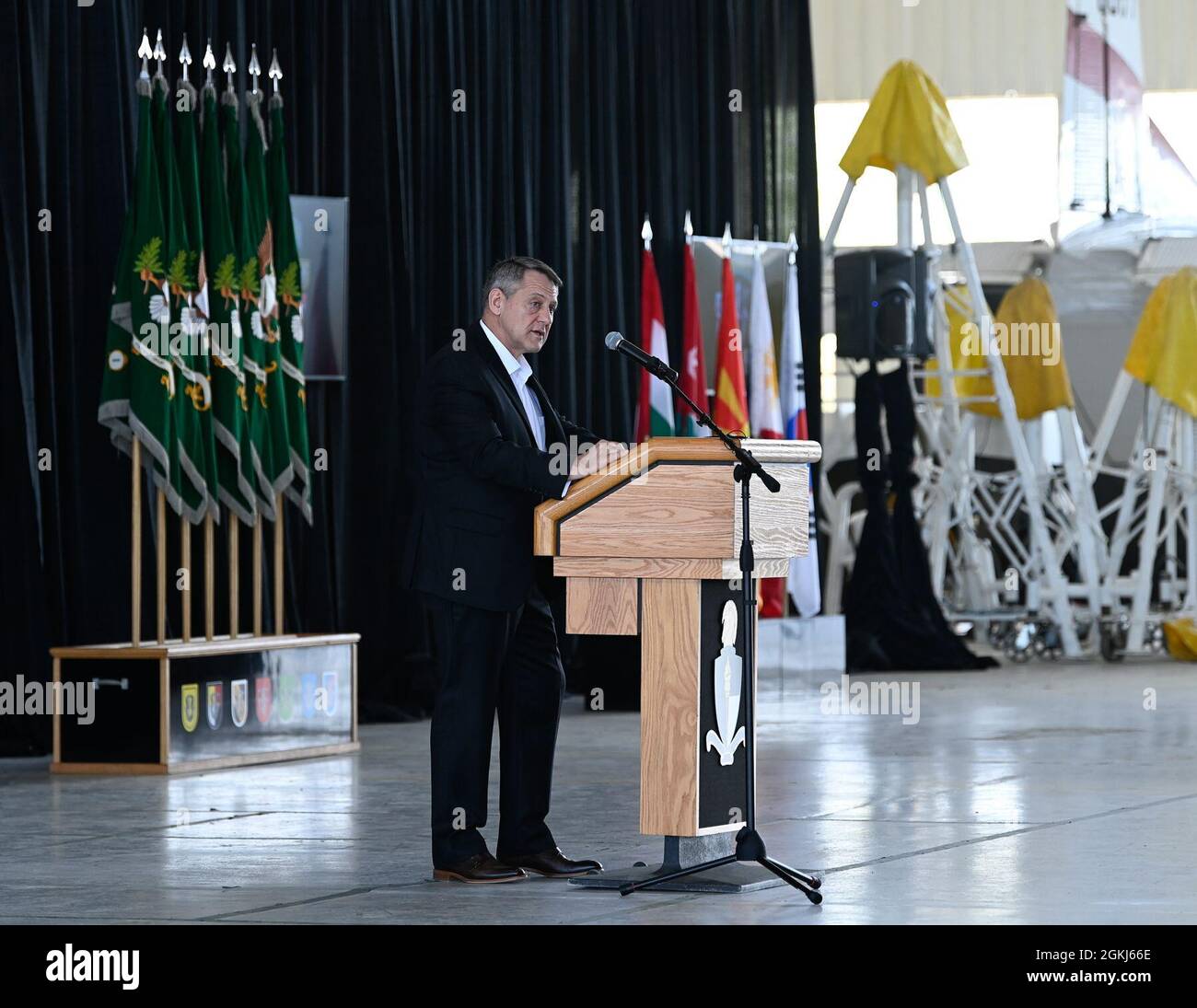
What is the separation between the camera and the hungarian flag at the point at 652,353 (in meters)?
9.12

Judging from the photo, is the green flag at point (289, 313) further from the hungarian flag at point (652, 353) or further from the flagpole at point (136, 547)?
the hungarian flag at point (652, 353)

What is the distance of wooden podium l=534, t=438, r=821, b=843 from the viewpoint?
382 cm

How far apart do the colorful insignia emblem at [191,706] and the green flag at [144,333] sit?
642mm

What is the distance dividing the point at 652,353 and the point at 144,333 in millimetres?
3326

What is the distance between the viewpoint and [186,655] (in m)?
6.37

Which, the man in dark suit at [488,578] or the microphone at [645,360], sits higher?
the microphone at [645,360]

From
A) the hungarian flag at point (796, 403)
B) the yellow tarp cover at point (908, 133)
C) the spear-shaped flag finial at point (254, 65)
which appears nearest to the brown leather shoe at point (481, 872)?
the spear-shaped flag finial at point (254, 65)

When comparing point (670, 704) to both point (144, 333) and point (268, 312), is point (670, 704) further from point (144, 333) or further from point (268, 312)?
point (268, 312)

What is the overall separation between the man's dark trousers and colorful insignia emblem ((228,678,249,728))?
252cm

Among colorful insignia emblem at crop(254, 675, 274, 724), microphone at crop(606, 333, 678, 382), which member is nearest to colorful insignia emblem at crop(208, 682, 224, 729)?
colorful insignia emblem at crop(254, 675, 274, 724)

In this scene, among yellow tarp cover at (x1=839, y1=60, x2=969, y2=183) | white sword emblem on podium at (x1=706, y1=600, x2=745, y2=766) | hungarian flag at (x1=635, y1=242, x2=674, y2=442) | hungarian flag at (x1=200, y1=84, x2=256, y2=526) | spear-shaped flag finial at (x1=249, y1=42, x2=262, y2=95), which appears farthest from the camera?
yellow tarp cover at (x1=839, y1=60, x2=969, y2=183)

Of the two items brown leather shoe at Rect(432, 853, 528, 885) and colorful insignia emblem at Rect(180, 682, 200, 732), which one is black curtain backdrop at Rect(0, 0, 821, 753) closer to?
colorful insignia emblem at Rect(180, 682, 200, 732)
